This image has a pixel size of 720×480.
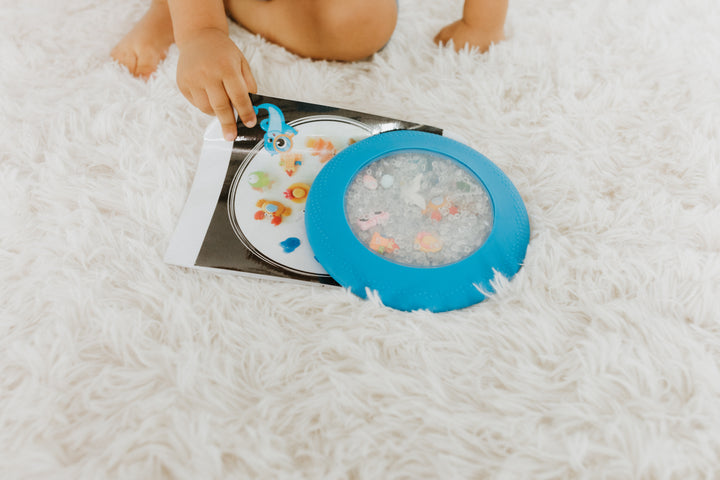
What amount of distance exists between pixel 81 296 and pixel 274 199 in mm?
196

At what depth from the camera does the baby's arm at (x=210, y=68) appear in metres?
0.49

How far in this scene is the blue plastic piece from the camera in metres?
0.41

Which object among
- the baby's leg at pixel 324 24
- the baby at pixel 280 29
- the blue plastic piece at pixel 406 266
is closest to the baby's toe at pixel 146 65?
the baby at pixel 280 29

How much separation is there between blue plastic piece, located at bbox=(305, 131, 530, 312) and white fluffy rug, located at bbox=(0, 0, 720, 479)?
2cm

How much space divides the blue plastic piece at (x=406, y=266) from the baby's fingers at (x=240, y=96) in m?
0.11

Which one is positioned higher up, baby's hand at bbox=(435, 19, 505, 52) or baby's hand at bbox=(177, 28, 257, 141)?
baby's hand at bbox=(435, 19, 505, 52)

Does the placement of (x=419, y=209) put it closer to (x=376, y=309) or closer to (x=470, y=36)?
(x=376, y=309)

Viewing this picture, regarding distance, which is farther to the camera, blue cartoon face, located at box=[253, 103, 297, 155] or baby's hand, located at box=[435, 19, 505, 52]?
baby's hand, located at box=[435, 19, 505, 52]

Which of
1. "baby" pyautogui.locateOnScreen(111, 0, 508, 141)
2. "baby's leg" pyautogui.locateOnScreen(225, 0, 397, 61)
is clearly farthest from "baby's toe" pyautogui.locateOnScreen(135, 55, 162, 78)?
"baby's leg" pyautogui.locateOnScreen(225, 0, 397, 61)

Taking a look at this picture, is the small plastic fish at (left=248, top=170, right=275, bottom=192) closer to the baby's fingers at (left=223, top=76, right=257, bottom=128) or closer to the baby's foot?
the baby's fingers at (left=223, top=76, right=257, bottom=128)

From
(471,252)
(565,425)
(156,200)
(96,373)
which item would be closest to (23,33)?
(156,200)

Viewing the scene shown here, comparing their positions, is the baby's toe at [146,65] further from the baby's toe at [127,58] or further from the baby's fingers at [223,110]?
the baby's fingers at [223,110]

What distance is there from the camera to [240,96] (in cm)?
49

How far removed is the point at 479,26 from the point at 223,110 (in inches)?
14.3
